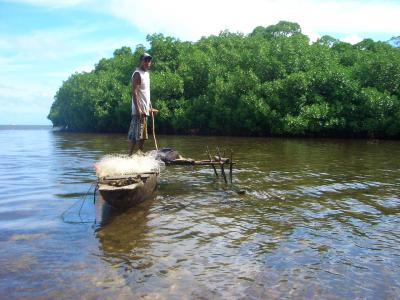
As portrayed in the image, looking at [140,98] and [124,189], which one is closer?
[124,189]

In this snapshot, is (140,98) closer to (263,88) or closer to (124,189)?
(124,189)

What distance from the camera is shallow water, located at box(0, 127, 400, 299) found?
15.6ft

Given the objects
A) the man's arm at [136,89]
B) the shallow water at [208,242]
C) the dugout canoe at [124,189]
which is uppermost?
the man's arm at [136,89]

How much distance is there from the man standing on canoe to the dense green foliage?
2288 centimetres

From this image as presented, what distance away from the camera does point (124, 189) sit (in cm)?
688

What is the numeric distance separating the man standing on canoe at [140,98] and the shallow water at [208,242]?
1.60 m

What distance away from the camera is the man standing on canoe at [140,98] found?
30.8 feet

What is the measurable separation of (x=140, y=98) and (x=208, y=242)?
4.51m

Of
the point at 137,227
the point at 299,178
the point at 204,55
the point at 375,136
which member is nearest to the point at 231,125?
the point at 204,55

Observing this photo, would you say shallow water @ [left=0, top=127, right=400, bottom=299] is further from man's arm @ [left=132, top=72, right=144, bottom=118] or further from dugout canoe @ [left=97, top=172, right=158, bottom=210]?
man's arm @ [left=132, top=72, right=144, bottom=118]

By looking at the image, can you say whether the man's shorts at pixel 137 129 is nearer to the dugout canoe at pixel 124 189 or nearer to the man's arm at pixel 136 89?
the man's arm at pixel 136 89

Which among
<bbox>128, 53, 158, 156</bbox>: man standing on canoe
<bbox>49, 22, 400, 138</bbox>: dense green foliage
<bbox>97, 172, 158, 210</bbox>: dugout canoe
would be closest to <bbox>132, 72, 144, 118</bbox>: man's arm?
<bbox>128, 53, 158, 156</bbox>: man standing on canoe

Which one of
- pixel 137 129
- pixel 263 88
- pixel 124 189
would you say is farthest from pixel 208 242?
pixel 263 88

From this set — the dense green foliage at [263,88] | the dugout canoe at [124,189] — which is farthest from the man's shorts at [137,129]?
the dense green foliage at [263,88]
